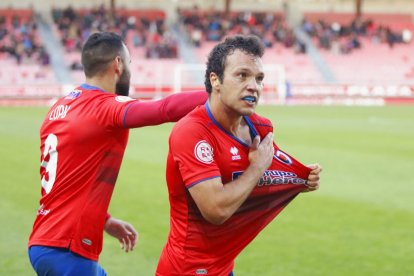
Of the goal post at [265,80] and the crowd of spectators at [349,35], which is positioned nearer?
the goal post at [265,80]

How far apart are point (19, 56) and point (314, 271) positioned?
123 ft

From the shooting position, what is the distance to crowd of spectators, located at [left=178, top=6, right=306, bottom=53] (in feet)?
165

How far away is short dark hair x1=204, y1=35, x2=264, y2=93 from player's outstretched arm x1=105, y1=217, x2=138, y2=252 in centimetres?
153

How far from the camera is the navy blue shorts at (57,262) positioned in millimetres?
4340

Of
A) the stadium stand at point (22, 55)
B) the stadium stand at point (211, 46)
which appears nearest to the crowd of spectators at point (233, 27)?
the stadium stand at point (211, 46)

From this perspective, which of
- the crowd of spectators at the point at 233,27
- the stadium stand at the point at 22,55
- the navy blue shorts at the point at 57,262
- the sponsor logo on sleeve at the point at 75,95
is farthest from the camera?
the crowd of spectators at the point at 233,27

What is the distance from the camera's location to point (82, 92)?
4.62 m

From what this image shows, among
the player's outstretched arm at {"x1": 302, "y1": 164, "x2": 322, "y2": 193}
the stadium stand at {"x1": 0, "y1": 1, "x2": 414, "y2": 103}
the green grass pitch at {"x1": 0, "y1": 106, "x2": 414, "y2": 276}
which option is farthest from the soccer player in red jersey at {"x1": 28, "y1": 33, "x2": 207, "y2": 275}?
the stadium stand at {"x1": 0, "y1": 1, "x2": 414, "y2": 103}

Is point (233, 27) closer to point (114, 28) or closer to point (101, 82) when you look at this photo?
point (114, 28)

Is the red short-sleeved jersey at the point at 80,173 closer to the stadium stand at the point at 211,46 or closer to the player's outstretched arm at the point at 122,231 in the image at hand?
the player's outstretched arm at the point at 122,231

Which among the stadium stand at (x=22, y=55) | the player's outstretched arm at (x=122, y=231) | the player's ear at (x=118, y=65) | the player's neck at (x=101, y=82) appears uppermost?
the player's ear at (x=118, y=65)

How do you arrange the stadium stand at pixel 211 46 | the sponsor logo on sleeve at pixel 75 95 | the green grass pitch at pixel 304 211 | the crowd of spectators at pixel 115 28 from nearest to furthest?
the sponsor logo on sleeve at pixel 75 95 < the green grass pitch at pixel 304 211 < the stadium stand at pixel 211 46 < the crowd of spectators at pixel 115 28

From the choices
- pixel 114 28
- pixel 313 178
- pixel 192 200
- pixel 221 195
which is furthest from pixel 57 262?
pixel 114 28

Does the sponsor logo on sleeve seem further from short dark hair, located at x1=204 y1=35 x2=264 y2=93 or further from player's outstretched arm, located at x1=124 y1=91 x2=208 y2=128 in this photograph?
short dark hair, located at x1=204 y1=35 x2=264 y2=93
